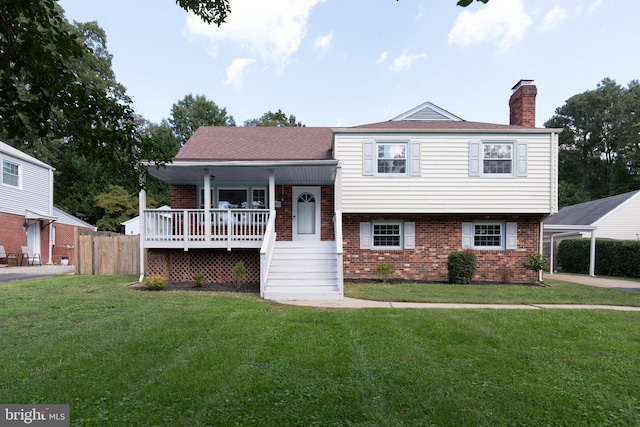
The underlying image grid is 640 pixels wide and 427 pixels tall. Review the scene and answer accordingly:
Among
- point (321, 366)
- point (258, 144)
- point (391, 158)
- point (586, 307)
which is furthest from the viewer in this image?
point (258, 144)

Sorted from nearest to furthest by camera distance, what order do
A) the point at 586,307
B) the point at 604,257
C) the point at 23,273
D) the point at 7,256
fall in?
the point at 586,307 < the point at 23,273 < the point at 604,257 < the point at 7,256

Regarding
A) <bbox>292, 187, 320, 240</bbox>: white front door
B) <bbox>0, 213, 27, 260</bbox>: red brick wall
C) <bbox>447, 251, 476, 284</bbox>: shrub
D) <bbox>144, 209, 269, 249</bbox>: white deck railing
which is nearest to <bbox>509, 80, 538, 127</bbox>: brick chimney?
<bbox>447, 251, 476, 284</bbox>: shrub

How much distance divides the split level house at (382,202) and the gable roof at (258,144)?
107 millimetres

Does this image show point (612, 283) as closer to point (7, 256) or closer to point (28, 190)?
point (7, 256)

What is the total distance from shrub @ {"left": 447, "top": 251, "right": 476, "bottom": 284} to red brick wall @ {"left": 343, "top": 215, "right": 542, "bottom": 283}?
0.68m

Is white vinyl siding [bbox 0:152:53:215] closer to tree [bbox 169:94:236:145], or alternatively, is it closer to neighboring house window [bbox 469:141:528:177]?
tree [bbox 169:94:236:145]

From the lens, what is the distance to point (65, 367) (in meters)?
3.94

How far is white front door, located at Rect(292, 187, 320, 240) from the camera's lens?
40.8 ft

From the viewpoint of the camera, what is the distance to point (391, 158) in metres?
11.7

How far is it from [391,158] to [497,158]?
11.2ft

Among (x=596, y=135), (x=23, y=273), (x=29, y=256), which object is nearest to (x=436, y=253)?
(x=23, y=273)

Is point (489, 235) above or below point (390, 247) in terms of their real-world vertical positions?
above

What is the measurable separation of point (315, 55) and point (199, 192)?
11135 millimetres

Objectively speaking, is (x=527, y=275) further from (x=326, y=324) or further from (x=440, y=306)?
(x=326, y=324)
